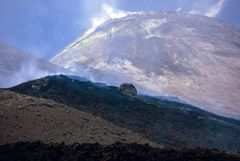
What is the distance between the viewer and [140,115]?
23.9 metres

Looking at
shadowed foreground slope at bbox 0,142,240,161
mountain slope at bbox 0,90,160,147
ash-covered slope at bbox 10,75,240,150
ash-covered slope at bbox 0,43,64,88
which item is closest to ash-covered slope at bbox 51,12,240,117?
ash-covered slope at bbox 0,43,64,88

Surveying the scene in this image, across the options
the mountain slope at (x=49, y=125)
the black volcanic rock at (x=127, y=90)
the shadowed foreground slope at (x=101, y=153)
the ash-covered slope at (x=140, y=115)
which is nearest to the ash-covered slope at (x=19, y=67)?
the black volcanic rock at (x=127, y=90)

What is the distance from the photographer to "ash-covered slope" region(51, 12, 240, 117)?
246 ft

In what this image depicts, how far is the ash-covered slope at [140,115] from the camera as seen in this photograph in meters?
21.7

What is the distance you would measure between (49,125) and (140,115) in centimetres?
873

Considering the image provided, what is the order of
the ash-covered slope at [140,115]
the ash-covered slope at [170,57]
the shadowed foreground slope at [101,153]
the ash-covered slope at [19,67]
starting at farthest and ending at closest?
the ash-covered slope at [170,57]
the ash-covered slope at [19,67]
the ash-covered slope at [140,115]
the shadowed foreground slope at [101,153]

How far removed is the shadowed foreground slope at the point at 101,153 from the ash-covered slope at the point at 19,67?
163ft

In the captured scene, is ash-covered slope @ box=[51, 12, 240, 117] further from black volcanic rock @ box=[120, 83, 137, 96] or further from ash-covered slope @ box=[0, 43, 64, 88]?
black volcanic rock @ box=[120, 83, 137, 96]

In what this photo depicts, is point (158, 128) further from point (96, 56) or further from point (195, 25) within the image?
point (195, 25)

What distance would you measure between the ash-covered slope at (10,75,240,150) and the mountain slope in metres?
3.84

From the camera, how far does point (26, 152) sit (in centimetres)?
1239

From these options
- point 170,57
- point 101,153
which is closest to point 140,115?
point 101,153

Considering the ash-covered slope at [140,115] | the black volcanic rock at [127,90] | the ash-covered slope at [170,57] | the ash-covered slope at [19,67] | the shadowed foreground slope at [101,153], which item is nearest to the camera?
the shadowed foreground slope at [101,153]

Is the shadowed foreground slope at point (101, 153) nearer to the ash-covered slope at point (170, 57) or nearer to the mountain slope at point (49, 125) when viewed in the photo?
the mountain slope at point (49, 125)
